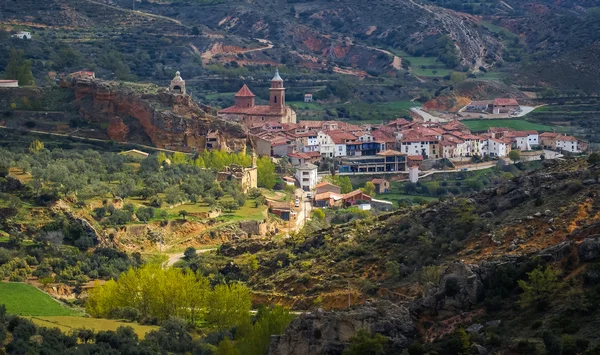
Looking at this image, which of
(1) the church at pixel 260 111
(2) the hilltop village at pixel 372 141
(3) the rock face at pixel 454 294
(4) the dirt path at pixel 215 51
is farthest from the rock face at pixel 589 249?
(4) the dirt path at pixel 215 51

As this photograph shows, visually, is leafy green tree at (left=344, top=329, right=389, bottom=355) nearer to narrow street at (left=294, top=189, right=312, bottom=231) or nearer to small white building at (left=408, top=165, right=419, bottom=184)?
narrow street at (left=294, top=189, right=312, bottom=231)

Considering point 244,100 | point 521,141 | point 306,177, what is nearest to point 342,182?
point 306,177

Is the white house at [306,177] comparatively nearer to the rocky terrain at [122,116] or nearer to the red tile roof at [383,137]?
the rocky terrain at [122,116]

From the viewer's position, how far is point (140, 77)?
377 ft

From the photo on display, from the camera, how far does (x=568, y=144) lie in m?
95.9

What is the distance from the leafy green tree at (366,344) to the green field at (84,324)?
1081cm

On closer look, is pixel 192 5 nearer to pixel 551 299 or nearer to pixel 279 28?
pixel 279 28

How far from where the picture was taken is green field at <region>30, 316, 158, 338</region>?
4200 cm

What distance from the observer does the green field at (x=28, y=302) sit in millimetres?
44906

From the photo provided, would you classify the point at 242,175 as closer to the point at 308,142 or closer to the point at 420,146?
the point at 308,142

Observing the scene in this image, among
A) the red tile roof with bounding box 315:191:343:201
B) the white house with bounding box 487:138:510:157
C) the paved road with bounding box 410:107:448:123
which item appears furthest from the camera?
the paved road with bounding box 410:107:448:123

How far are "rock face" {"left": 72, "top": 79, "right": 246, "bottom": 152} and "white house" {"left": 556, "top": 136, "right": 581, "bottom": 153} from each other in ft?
70.5

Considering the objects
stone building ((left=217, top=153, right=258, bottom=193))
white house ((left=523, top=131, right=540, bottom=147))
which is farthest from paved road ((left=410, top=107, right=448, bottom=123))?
stone building ((left=217, top=153, right=258, bottom=193))

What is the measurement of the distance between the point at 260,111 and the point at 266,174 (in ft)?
76.8
